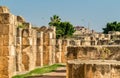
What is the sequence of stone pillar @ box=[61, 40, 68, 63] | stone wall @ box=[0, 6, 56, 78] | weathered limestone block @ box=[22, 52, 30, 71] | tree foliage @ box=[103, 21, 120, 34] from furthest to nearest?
1. tree foliage @ box=[103, 21, 120, 34]
2. stone pillar @ box=[61, 40, 68, 63]
3. weathered limestone block @ box=[22, 52, 30, 71]
4. stone wall @ box=[0, 6, 56, 78]

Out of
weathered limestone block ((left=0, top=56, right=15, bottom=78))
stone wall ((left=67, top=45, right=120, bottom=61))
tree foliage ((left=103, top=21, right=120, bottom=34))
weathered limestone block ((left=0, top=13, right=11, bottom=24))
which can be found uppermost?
tree foliage ((left=103, top=21, right=120, bottom=34))

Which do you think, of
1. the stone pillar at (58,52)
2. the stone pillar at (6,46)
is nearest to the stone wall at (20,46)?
the stone pillar at (6,46)

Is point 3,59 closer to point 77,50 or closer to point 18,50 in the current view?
point 77,50

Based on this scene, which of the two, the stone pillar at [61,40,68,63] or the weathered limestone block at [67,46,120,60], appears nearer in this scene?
Result: the weathered limestone block at [67,46,120,60]

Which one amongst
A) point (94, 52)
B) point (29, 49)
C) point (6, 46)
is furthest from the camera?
point (29, 49)

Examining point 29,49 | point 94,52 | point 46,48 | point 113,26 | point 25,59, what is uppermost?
point 113,26

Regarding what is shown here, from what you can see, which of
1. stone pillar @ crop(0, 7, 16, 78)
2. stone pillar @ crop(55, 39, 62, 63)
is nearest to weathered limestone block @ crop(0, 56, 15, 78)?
stone pillar @ crop(0, 7, 16, 78)

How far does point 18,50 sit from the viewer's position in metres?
21.0

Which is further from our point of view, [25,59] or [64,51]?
[64,51]

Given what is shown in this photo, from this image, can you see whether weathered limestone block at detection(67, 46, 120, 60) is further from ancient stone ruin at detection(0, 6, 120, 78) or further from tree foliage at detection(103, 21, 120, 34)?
tree foliage at detection(103, 21, 120, 34)

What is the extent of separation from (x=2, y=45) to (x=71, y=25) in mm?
54627

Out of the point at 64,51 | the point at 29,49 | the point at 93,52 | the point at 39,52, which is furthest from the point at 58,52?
the point at 93,52

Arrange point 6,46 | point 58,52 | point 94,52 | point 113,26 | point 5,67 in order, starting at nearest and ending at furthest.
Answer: point 94,52, point 5,67, point 6,46, point 58,52, point 113,26

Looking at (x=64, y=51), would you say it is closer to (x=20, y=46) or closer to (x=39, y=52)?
(x=39, y=52)
